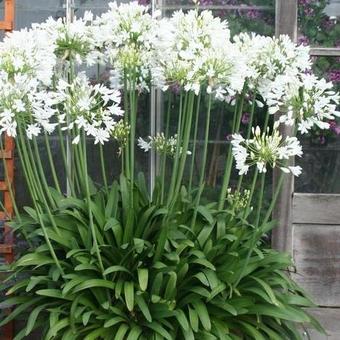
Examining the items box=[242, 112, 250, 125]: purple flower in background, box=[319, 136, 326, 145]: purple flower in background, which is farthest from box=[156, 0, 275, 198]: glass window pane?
box=[319, 136, 326, 145]: purple flower in background

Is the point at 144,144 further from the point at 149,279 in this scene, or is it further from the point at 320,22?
the point at 320,22

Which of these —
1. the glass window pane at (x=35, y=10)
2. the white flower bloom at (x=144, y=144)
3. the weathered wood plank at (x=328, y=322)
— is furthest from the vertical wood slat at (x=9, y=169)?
the weathered wood plank at (x=328, y=322)

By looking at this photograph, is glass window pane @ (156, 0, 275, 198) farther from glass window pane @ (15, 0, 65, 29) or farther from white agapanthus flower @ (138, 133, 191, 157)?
glass window pane @ (15, 0, 65, 29)

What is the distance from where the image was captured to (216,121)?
4.59 metres

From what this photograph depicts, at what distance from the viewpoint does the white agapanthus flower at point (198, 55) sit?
3.41 meters

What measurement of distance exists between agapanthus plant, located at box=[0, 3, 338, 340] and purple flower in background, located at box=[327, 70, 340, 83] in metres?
0.76

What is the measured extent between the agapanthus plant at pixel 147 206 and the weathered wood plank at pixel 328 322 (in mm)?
473

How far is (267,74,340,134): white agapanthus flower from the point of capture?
346 cm

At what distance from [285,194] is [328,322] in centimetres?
83

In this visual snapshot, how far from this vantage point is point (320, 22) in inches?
175

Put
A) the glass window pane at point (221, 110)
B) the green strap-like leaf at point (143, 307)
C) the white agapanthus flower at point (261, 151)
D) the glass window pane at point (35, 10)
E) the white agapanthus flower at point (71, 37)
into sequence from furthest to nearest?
the glass window pane at point (35, 10), the glass window pane at point (221, 110), the white agapanthus flower at point (71, 37), the green strap-like leaf at point (143, 307), the white agapanthus flower at point (261, 151)

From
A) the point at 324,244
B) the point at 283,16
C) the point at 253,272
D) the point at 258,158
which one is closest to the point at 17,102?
the point at 258,158

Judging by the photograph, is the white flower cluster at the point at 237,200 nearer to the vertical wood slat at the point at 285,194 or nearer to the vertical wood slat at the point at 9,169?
the vertical wood slat at the point at 285,194

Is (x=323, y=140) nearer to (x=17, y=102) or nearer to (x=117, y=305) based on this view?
(x=117, y=305)
